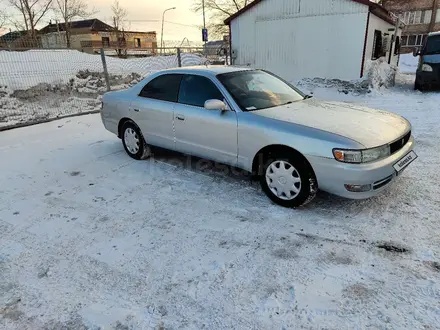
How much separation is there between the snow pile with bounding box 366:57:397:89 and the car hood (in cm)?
879

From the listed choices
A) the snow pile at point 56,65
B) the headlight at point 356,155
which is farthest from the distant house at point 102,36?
the headlight at point 356,155

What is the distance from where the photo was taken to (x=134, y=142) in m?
5.25

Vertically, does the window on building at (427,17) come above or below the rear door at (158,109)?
above

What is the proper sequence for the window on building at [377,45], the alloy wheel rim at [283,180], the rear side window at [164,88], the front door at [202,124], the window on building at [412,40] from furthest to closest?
the window on building at [412,40], the window on building at [377,45], the rear side window at [164,88], the front door at [202,124], the alloy wheel rim at [283,180]

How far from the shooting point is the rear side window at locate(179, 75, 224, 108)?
4078 mm

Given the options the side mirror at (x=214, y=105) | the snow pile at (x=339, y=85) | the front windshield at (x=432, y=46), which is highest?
the front windshield at (x=432, y=46)

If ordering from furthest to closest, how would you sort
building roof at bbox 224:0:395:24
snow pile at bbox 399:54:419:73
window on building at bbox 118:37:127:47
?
window on building at bbox 118:37:127:47
snow pile at bbox 399:54:419:73
building roof at bbox 224:0:395:24

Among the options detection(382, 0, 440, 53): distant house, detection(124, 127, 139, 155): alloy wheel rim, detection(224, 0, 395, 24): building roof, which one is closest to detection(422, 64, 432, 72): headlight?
detection(224, 0, 395, 24): building roof

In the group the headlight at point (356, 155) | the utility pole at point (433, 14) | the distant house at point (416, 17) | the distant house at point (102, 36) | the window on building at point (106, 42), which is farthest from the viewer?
the distant house at point (102, 36)

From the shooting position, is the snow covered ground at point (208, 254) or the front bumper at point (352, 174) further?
the front bumper at point (352, 174)

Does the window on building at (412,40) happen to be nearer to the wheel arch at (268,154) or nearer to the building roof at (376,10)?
the building roof at (376,10)

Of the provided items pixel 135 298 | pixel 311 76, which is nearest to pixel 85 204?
pixel 135 298

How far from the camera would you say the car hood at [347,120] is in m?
3.18

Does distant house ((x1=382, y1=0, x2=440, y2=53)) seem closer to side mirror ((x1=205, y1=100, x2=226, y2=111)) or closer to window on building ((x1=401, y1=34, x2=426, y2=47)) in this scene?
window on building ((x1=401, y1=34, x2=426, y2=47))
